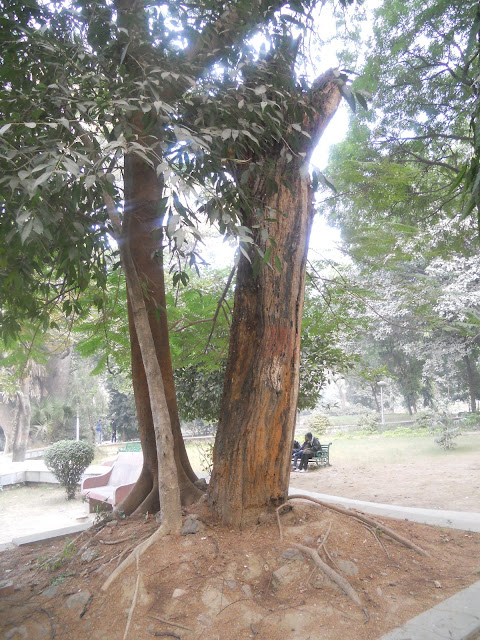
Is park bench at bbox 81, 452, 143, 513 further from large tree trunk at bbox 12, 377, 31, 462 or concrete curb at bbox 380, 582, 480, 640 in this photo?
large tree trunk at bbox 12, 377, 31, 462

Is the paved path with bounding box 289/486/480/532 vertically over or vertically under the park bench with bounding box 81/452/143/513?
under

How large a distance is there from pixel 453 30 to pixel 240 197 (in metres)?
6.04

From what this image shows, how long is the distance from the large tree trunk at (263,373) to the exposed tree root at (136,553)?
54cm

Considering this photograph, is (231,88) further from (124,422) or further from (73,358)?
(124,422)

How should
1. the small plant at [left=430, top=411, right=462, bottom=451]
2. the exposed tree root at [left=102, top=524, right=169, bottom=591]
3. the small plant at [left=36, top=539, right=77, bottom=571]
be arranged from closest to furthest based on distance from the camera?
the exposed tree root at [left=102, top=524, right=169, bottom=591], the small plant at [left=36, top=539, right=77, bottom=571], the small plant at [left=430, top=411, right=462, bottom=451]

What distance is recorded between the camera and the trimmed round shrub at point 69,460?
12711mm

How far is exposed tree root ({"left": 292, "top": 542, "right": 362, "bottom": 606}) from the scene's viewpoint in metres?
3.60

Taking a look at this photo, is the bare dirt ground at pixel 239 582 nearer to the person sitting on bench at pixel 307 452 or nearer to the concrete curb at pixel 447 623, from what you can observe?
the concrete curb at pixel 447 623

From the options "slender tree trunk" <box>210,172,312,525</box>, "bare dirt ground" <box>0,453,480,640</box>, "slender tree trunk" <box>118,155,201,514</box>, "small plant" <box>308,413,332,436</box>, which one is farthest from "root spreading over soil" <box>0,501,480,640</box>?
"small plant" <box>308,413,332,436</box>

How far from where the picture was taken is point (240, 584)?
3.70 meters

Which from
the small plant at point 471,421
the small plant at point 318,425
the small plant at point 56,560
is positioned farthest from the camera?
the small plant at point 318,425

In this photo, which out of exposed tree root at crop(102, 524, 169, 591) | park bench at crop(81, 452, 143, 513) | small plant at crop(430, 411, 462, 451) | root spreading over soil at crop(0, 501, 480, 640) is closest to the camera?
root spreading over soil at crop(0, 501, 480, 640)

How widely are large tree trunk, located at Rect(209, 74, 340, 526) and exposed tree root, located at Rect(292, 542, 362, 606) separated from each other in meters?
0.56

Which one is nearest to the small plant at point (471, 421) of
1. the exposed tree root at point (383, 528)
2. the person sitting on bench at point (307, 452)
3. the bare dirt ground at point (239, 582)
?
the person sitting on bench at point (307, 452)
